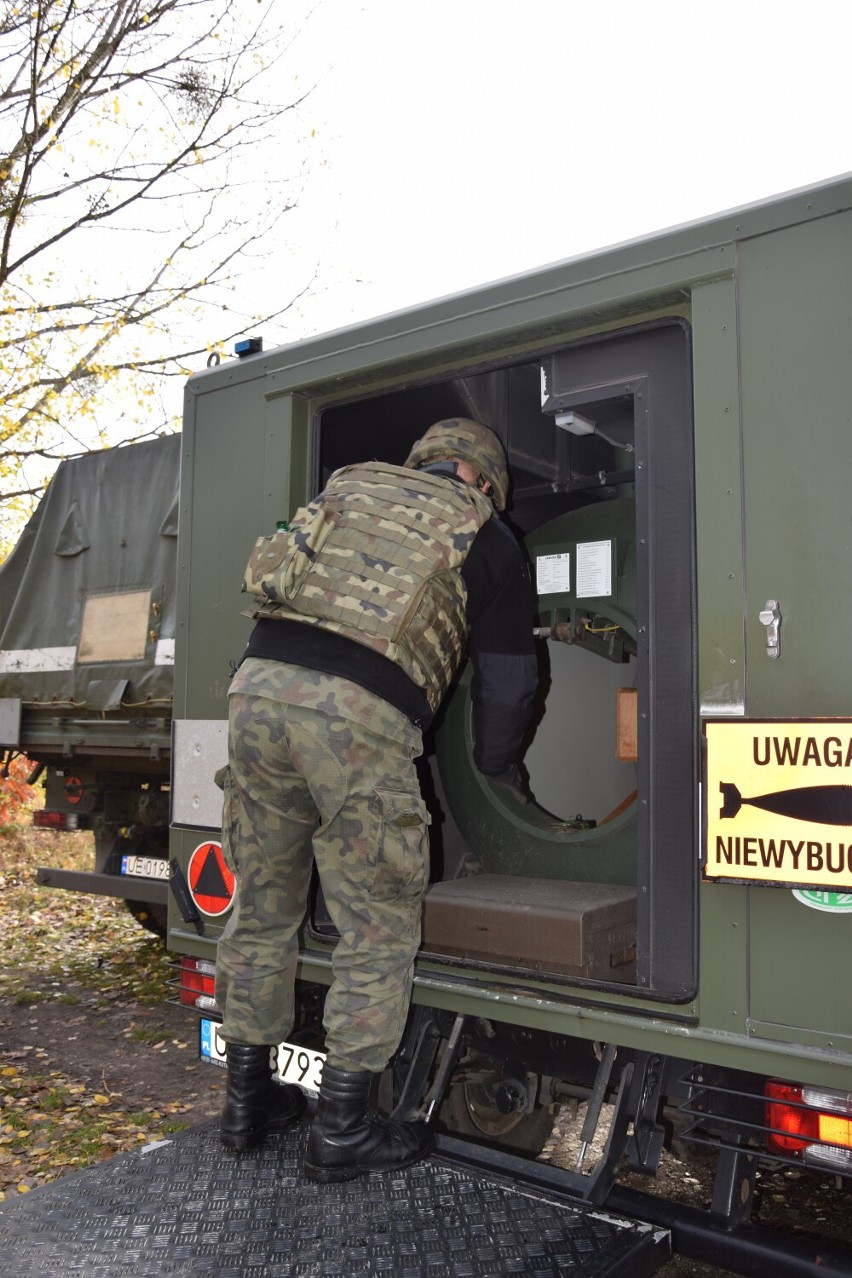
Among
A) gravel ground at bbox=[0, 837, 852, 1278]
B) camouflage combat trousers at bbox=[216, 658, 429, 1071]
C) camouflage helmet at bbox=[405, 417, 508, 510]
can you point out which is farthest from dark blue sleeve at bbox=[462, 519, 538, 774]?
gravel ground at bbox=[0, 837, 852, 1278]

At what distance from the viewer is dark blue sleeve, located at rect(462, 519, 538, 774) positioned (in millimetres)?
2811

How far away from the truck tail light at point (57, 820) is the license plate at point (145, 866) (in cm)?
56

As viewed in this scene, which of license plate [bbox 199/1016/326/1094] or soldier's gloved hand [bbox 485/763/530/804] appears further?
soldier's gloved hand [bbox 485/763/530/804]

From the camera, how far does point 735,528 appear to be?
222 centimetres

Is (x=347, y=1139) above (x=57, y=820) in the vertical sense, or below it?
below

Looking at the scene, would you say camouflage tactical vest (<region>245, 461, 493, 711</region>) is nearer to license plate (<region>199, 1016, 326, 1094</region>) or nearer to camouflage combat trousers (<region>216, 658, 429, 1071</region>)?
camouflage combat trousers (<region>216, 658, 429, 1071</region>)

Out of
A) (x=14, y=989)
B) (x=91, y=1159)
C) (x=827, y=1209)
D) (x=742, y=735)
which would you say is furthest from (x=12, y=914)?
(x=742, y=735)

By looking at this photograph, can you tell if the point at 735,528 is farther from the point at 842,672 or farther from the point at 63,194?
the point at 63,194

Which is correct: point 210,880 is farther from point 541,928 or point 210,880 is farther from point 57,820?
point 57,820

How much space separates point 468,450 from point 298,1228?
1.98 meters

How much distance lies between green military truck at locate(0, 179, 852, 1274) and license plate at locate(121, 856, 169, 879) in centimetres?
242

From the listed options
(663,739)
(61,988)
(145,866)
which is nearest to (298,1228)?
(663,739)

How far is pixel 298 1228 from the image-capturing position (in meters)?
2.24

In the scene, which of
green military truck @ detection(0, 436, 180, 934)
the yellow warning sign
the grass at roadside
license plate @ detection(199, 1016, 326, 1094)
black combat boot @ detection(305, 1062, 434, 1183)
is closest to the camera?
the yellow warning sign
